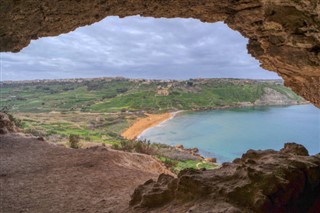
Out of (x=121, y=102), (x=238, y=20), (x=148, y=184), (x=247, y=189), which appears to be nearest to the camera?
(x=247, y=189)

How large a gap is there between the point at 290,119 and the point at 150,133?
2477cm

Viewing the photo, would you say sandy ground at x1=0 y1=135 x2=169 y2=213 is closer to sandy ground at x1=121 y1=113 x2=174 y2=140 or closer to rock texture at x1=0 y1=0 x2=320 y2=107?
rock texture at x1=0 y1=0 x2=320 y2=107

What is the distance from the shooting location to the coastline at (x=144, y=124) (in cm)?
3891

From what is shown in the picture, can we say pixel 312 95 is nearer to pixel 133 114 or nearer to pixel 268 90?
pixel 133 114

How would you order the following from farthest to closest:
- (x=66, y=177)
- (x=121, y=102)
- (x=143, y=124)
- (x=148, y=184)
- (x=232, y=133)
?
(x=121, y=102)
(x=143, y=124)
(x=232, y=133)
(x=66, y=177)
(x=148, y=184)

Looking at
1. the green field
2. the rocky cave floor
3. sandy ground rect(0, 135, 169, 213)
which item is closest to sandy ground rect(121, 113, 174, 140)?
the green field

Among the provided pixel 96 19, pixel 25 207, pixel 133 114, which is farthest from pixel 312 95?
pixel 133 114

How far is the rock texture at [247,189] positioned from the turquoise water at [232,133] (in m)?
20.6

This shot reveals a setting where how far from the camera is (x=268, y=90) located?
79438 mm

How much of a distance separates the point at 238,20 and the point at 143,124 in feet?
125

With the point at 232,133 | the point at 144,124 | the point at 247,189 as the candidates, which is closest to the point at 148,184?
the point at 247,189

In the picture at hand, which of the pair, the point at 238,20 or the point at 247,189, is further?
the point at 238,20

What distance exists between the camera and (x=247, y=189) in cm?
571

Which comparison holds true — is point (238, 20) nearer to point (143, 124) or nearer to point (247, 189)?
point (247, 189)
